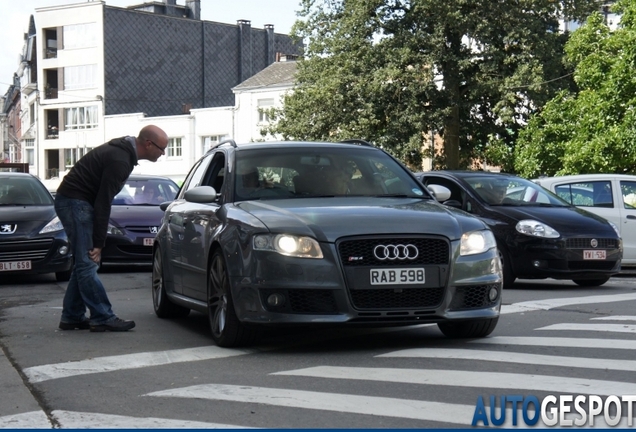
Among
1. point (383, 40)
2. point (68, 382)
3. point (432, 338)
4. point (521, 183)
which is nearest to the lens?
point (68, 382)

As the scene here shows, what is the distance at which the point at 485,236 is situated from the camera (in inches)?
344

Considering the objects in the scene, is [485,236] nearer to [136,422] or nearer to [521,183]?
[136,422]

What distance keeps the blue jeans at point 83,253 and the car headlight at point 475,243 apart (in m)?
3.31

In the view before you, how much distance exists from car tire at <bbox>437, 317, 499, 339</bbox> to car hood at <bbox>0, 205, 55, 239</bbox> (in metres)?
9.18

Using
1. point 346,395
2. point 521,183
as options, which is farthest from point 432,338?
point 521,183

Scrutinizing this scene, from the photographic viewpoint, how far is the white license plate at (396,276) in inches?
321

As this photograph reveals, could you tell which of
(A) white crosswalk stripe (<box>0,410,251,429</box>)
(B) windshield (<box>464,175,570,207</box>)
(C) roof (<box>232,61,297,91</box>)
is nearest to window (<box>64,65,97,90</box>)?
(C) roof (<box>232,61,297,91</box>)

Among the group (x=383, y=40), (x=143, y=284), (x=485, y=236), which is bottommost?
(x=143, y=284)

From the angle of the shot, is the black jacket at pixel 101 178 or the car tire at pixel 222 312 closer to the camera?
the car tire at pixel 222 312

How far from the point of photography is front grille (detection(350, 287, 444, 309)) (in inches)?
322

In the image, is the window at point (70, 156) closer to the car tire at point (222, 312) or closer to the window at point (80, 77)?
the window at point (80, 77)

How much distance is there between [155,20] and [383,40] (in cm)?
4956

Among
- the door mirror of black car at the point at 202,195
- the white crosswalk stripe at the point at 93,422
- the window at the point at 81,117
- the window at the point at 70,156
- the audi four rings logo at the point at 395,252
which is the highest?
the window at the point at 81,117

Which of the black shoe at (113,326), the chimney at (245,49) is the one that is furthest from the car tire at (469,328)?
the chimney at (245,49)
